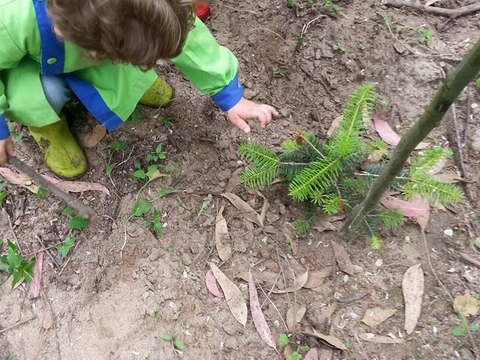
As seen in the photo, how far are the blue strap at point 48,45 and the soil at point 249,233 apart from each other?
45cm

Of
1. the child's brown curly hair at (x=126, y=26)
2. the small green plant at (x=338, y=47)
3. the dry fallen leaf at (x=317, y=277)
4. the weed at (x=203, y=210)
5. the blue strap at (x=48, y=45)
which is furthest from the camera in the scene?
the small green plant at (x=338, y=47)

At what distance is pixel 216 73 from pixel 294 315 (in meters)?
0.88

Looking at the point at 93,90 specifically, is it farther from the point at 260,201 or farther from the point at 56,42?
the point at 260,201

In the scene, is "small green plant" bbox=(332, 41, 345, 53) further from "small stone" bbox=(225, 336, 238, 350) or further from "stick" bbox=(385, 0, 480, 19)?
"small stone" bbox=(225, 336, 238, 350)

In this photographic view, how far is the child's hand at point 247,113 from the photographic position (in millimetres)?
1812

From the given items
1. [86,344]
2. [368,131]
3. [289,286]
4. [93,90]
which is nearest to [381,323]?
[289,286]

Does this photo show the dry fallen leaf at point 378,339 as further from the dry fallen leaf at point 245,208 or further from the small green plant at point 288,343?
the dry fallen leaf at point 245,208

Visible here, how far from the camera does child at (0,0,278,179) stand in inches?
49.9

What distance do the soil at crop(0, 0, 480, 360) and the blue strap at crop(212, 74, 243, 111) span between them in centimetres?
23

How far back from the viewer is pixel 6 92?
178 centimetres

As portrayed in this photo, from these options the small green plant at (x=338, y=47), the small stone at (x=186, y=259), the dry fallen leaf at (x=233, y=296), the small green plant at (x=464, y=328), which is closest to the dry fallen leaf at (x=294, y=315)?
the dry fallen leaf at (x=233, y=296)

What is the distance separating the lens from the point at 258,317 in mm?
1769

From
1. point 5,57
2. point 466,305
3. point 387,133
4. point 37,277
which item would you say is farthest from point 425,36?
point 37,277

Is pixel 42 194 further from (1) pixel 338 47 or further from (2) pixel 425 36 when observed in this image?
(2) pixel 425 36
